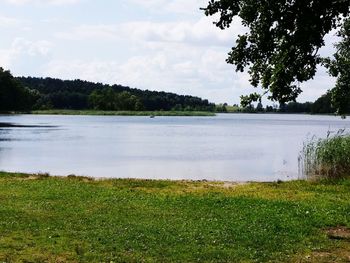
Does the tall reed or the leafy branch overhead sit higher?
the leafy branch overhead

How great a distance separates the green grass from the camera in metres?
27.7

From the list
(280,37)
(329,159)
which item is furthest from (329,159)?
(280,37)

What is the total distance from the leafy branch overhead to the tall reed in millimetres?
14736

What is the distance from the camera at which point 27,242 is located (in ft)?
38.8

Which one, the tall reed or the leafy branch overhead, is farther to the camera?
the tall reed

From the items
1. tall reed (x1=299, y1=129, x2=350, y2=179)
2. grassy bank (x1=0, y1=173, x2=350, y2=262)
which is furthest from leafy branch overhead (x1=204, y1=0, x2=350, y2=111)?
tall reed (x1=299, y1=129, x2=350, y2=179)

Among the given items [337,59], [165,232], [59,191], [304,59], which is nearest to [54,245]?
[165,232]

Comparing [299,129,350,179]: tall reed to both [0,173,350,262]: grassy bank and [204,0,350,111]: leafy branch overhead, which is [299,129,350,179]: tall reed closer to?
[0,173,350,262]: grassy bank

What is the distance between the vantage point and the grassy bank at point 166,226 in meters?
11.1

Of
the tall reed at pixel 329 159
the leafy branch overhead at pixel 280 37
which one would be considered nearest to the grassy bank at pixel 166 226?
the leafy branch overhead at pixel 280 37

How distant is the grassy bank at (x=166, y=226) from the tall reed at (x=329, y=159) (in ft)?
23.7

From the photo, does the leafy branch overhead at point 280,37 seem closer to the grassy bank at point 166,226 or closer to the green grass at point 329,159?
the grassy bank at point 166,226

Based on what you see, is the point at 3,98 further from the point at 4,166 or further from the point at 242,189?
the point at 242,189

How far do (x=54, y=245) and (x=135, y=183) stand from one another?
42.3 ft
